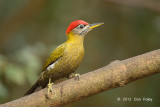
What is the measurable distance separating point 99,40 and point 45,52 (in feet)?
7.19

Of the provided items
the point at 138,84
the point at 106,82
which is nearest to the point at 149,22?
the point at 138,84

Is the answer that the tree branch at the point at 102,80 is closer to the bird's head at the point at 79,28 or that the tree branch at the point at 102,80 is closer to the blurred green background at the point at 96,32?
the bird's head at the point at 79,28

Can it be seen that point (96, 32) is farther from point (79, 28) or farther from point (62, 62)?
point (62, 62)

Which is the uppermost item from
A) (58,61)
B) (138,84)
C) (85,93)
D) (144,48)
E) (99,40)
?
(99,40)

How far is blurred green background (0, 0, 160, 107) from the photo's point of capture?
6.01 m

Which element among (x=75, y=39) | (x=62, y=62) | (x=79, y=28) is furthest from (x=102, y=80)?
(x=79, y=28)

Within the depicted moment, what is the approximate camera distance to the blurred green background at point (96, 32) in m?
6.01

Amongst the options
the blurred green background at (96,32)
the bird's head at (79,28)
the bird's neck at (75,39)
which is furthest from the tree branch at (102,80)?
the blurred green background at (96,32)

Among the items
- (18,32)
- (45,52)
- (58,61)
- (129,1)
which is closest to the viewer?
(58,61)

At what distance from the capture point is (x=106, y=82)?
10.1 feet

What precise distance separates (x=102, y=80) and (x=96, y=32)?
166 inches

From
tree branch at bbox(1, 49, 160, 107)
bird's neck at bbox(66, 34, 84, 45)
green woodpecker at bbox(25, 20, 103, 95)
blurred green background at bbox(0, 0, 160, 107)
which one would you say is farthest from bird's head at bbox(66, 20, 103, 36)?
blurred green background at bbox(0, 0, 160, 107)

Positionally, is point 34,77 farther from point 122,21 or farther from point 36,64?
point 122,21

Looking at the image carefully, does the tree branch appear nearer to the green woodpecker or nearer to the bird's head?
the green woodpecker
